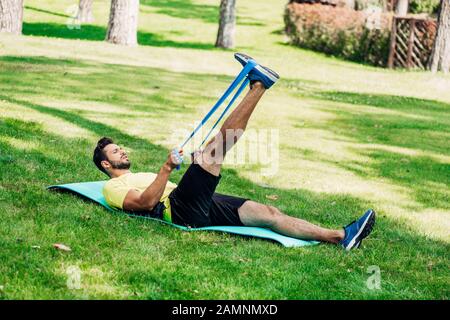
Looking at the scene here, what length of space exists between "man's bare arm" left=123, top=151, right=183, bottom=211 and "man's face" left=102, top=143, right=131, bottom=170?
0.35 metres

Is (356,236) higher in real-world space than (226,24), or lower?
lower

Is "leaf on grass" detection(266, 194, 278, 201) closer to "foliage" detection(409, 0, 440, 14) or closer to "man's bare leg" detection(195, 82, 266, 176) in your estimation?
"man's bare leg" detection(195, 82, 266, 176)

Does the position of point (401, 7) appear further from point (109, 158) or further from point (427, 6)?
point (109, 158)

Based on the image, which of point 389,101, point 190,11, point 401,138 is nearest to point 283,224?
point 401,138

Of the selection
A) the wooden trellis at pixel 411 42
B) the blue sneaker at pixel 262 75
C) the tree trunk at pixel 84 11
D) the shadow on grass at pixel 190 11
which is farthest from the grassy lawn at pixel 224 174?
the shadow on grass at pixel 190 11

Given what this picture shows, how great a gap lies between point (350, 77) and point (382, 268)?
44.7 feet

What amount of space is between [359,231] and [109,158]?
2.14 m

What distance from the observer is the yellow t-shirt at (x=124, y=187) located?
19.1 feet

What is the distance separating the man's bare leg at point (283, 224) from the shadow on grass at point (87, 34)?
17.7 metres

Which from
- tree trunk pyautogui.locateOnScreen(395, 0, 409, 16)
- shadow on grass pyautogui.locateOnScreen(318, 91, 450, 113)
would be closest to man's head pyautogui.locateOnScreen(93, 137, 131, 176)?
shadow on grass pyautogui.locateOnScreen(318, 91, 450, 113)

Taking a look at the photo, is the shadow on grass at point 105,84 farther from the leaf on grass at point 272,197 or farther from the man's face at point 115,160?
the man's face at point 115,160

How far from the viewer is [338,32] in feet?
79.4
